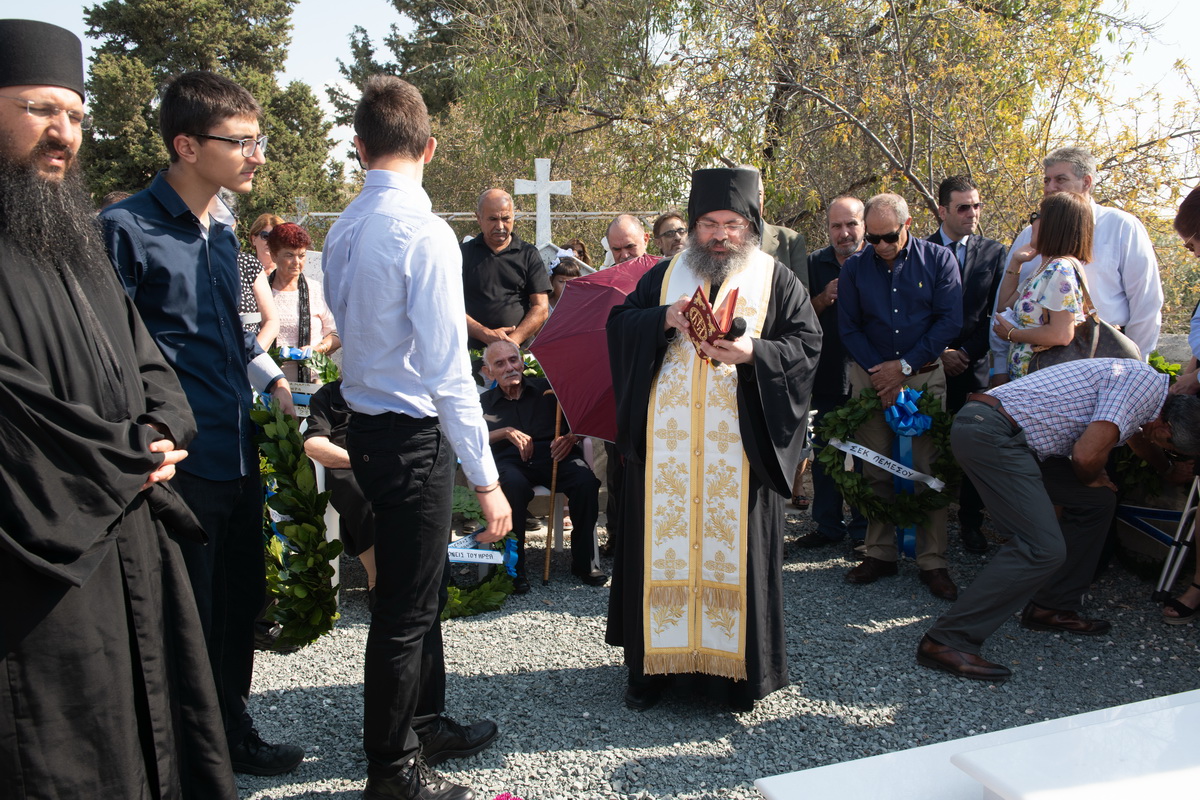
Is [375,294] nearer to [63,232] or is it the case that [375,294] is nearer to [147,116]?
[63,232]

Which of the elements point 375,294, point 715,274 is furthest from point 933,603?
point 375,294

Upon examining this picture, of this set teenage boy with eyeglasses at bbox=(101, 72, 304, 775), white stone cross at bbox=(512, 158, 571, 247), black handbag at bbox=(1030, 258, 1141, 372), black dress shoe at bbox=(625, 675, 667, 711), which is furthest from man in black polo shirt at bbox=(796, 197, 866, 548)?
white stone cross at bbox=(512, 158, 571, 247)

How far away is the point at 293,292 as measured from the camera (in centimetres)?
636

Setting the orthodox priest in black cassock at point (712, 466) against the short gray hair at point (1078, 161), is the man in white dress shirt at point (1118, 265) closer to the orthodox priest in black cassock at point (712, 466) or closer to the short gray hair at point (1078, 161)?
the short gray hair at point (1078, 161)

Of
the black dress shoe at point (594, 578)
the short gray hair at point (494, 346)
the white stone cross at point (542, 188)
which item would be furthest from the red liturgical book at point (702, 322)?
the white stone cross at point (542, 188)

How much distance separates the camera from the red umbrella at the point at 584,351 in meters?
4.68

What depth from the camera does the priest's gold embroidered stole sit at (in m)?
3.76

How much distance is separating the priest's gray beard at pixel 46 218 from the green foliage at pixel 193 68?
63.6ft

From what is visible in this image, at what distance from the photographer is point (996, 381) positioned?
224 inches

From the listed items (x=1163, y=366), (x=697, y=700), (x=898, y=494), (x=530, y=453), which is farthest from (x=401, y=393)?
(x=1163, y=366)

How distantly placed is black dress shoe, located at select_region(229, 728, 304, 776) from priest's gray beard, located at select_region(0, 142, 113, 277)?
6.33 ft

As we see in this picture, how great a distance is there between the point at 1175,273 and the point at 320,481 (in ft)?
26.1

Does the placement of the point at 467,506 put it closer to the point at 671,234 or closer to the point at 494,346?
the point at 494,346

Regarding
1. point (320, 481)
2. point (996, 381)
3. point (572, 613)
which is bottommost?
point (572, 613)
